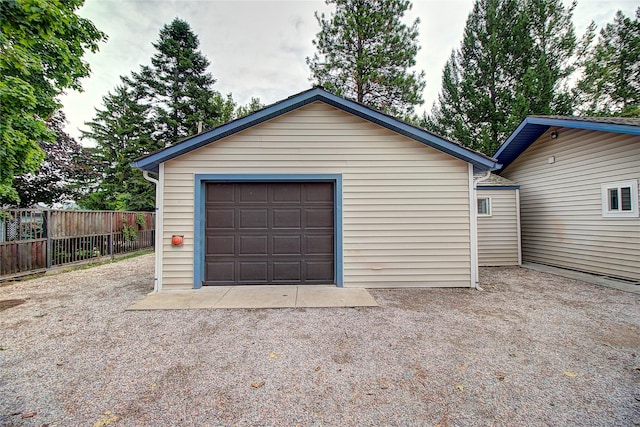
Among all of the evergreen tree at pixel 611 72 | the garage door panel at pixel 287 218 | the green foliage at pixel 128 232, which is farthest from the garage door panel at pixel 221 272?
the evergreen tree at pixel 611 72

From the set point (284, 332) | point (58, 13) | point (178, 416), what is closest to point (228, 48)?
point (58, 13)

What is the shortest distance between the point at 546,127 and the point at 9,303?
12800mm

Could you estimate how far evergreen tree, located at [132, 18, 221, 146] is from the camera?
18.5 m

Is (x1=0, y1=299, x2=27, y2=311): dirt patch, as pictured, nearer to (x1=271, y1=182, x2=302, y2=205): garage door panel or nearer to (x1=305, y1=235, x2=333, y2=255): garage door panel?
(x1=271, y1=182, x2=302, y2=205): garage door panel

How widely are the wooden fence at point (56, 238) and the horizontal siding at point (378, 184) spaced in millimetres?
5187

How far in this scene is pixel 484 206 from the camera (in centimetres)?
810

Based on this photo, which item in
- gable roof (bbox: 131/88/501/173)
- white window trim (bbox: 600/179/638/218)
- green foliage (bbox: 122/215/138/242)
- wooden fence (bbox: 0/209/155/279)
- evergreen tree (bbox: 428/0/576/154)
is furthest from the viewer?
evergreen tree (bbox: 428/0/576/154)

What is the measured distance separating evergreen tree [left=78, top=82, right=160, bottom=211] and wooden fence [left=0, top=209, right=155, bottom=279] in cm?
728

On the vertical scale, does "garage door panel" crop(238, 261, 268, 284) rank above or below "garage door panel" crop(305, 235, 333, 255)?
below

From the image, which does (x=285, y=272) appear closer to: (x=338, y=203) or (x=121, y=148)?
(x=338, y=203)

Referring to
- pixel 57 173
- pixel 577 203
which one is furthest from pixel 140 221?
pixel 577 203

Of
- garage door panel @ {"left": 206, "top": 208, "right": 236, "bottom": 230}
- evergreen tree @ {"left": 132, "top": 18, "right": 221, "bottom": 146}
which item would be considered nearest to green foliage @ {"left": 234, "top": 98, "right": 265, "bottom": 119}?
evergreen tree @ {"left": 132, "top": 18, "right": 221, "bottom": 146}

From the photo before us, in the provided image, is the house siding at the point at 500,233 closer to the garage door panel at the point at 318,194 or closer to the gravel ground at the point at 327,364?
the gravel ground at the point at 327,364

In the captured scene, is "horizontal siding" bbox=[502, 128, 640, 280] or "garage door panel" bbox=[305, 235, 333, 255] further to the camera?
"horizontal siding" bbox=[502, 128, 640, 280]
